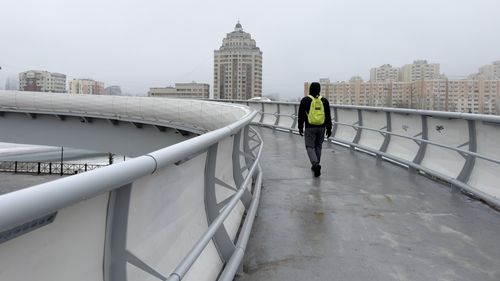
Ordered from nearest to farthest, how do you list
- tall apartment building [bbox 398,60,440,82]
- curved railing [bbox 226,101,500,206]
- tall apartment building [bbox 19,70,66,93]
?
curved railing [bbox 226,101,500,206], tall apartment building [bbox 398,60,440,82], tall apartment building [bbox 19,70,66,93]

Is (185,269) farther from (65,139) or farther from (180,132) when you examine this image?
(65,139)

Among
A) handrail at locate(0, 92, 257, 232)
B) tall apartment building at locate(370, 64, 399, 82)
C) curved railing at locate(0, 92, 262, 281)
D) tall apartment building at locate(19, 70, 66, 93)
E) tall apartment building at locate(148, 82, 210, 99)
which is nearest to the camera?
handrail at locate(0, 92, 257, 232)

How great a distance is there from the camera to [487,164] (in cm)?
612

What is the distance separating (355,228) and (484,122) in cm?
275

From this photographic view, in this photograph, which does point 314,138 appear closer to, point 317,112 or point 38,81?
point 317,112

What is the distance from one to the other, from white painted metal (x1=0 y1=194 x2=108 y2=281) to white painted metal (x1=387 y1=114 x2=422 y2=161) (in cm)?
784

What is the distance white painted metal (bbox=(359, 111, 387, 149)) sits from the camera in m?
10.8

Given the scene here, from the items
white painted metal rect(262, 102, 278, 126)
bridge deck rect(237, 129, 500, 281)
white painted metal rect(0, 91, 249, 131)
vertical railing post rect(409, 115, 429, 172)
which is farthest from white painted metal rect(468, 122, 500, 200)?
white painted metal rect(262, 102, 278, 126)

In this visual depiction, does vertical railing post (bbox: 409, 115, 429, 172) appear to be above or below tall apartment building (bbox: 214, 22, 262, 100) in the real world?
below

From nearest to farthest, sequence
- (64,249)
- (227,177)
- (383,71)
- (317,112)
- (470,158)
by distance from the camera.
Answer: (64,249) → (227,177) → (470,158) → (317,112) → (383,71)

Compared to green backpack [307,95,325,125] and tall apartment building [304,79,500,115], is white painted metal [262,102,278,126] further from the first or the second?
green backpack [307,95,325,125]

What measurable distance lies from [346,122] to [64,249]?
41.1 feet

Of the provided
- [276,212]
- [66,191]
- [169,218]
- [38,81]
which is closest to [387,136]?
[276,212]

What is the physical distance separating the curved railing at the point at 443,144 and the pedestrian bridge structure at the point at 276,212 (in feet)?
0.09
